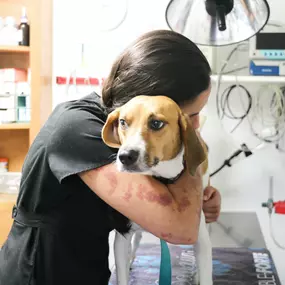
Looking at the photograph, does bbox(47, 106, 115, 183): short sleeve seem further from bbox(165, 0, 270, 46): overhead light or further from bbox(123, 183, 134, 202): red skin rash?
bbox(165, 0, 270, 46): overhead light

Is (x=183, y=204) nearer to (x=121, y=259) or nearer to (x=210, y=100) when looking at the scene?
(x=121, y=259)

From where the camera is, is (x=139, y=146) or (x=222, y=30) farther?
(x=222, y=30)

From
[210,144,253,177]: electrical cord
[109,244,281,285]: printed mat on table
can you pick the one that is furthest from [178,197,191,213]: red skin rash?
[210,144,253,177]: electrical cord

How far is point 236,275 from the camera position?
1188mm

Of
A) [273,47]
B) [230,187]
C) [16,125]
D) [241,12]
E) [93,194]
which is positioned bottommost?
[230,187]

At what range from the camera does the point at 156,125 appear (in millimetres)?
750

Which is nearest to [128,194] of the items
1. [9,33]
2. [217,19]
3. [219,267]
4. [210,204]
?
[210,204]

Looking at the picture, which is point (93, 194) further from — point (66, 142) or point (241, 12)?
point (241, 12)

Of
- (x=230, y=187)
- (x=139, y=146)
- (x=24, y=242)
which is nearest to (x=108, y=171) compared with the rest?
(x=139, y=146)

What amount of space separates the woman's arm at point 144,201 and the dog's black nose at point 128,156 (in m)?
0.06

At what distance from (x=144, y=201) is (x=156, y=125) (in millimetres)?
139

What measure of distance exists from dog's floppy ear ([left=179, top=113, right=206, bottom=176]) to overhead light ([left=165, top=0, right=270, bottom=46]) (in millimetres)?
628

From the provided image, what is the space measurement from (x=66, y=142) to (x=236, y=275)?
0.68 metres

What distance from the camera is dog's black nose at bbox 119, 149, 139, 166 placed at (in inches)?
27.7
